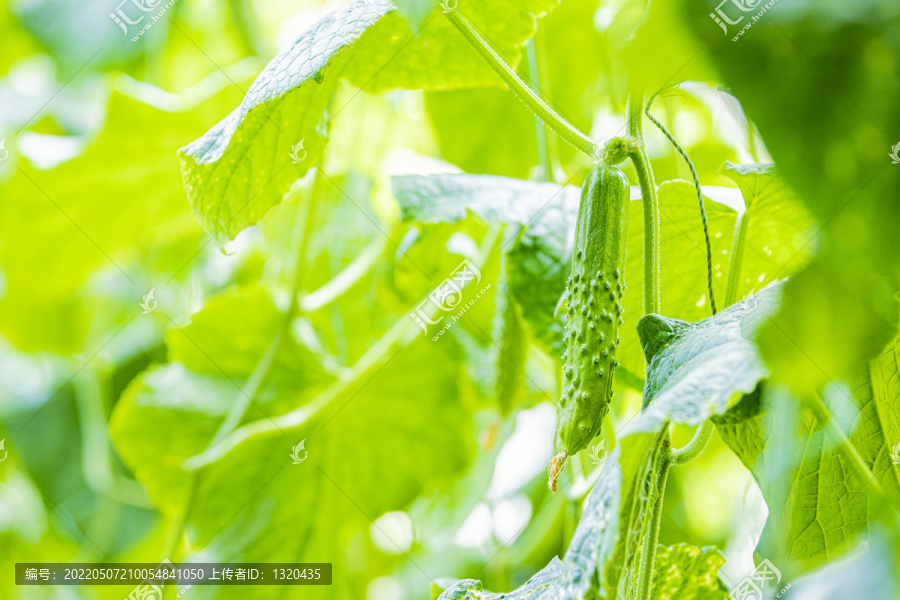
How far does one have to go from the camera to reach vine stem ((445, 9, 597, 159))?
1.41 ft

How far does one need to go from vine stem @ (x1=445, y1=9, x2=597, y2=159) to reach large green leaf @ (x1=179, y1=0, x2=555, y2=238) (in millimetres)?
55

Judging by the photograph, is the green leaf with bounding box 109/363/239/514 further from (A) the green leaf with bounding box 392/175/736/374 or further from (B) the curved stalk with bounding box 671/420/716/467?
(B) the curved stalk with bounding box 671/420/716/467

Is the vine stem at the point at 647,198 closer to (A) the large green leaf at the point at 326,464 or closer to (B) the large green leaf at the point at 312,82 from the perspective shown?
(B) the large green leaf at the point at 312,82

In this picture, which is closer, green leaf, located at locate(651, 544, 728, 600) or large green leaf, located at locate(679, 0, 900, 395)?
large green leaf, located at locate(679, 0, 900, 395)

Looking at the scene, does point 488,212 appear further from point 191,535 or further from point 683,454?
point 191,535

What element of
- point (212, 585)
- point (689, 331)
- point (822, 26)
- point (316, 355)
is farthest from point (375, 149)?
point (822, 26)

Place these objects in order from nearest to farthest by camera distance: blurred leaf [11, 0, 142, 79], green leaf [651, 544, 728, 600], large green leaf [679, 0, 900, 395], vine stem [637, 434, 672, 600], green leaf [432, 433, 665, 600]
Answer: large green leaf [679, 0, 900, 395] < green leaf [432, 433, 665, 600] < vine stem [637, 434, 672, 600] < green leaf [651, 544, 728, 600] < blurred leaf [11, 0, 142, 79]

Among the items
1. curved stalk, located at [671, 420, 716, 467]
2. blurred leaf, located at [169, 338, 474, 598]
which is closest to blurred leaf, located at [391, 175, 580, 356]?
curved stalk, located at [671, 420, 716, 467]

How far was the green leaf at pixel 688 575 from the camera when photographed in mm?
503

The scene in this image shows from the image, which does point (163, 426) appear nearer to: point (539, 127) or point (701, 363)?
point (539, 127)

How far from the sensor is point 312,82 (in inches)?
19.2

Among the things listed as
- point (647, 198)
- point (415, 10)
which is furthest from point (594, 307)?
point (415, 10)

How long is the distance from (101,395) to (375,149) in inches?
24.5

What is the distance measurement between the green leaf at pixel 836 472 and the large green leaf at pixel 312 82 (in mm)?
327
